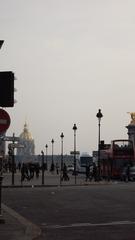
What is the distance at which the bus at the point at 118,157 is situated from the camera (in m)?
60.0

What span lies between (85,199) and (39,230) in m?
12.8

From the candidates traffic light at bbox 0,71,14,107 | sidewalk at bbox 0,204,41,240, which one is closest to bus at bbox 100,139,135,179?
sidewalk at bbox 0,204,41,240

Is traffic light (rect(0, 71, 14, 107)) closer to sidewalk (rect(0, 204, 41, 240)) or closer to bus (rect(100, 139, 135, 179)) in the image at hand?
sidewalk (rect(0, 204, 41, 240))

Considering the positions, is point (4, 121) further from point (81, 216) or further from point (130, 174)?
point (130, 174)

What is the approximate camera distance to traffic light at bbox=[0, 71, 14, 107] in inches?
651

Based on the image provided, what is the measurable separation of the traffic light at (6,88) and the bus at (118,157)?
1720 inches

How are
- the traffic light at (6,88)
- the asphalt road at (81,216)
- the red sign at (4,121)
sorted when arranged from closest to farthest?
1. the asphalt road at (81,216)
2. the red sign at (4,121)
3. the traffic light at (6,88)

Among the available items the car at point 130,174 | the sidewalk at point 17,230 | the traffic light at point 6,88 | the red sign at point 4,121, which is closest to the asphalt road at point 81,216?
the sidewalk at point 17,230

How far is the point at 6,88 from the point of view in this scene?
16672 millimetres

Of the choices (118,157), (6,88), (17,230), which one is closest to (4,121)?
(6,88)

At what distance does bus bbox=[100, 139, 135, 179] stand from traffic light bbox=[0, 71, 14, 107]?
43.7 m

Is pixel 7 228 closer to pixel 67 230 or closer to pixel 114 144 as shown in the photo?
pixel 67 230

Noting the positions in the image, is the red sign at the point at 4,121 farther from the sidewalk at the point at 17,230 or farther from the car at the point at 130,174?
the car at the point at 130,174

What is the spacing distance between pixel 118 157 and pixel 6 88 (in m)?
44.0
